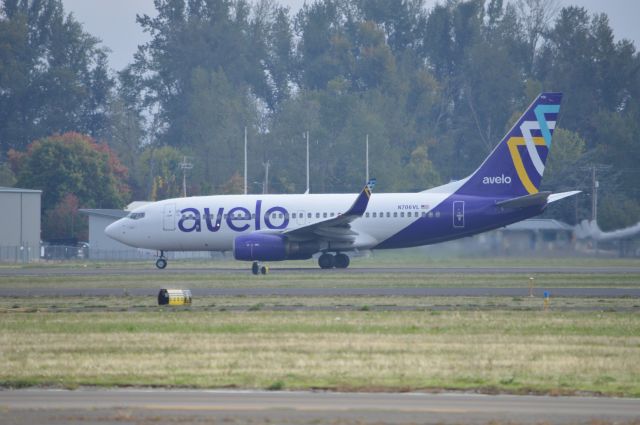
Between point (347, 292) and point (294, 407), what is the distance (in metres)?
20.3

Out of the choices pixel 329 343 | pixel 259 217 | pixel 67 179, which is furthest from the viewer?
pixel 67 179

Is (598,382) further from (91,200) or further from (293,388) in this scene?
(91,200)

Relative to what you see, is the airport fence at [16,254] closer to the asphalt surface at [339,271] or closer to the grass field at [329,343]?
the asphalt surface at [339,271]

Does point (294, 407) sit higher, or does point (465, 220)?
point (465, 220)

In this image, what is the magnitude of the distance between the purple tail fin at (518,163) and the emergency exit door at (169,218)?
43.1 ft

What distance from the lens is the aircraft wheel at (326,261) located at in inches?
2042

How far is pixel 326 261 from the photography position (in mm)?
51969

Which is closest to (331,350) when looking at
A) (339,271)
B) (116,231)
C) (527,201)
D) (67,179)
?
(339,271)

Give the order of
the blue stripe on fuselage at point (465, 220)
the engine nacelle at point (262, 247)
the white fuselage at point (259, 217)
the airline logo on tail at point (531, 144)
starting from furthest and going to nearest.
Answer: the white fuselage at point (259, 217) < the airline logo on tail at point (531, 144) < the blue stripe on fuselage at point (465, 220) < the engine nacelle at point (262, 247)

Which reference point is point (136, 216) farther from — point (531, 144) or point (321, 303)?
point (321, 303)

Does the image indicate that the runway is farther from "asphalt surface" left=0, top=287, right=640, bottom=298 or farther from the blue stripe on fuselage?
the blue stripe on fuselage

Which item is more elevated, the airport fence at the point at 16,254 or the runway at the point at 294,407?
the airport fence at the point at 16,254

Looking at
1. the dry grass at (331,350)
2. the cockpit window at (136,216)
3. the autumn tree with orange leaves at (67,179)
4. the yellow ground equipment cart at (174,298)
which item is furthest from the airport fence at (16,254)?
the dry grass at (331,350)

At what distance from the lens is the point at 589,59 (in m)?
118
